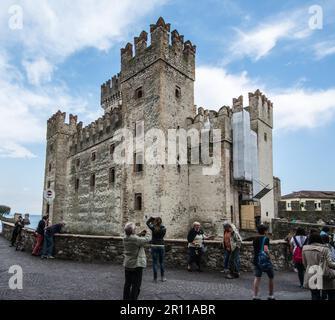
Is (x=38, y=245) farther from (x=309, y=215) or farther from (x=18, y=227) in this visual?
(x=309, y=215)

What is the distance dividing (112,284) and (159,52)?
15907mm

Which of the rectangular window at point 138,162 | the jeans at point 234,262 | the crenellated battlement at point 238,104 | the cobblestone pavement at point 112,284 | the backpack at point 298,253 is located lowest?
the cobblestone pavement at point 112,284

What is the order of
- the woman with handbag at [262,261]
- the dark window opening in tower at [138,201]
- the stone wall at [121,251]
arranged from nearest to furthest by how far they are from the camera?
the woman with handbag at [262,261] → the stone wall at [121,251] → the dark window opening in tower at [138,201]

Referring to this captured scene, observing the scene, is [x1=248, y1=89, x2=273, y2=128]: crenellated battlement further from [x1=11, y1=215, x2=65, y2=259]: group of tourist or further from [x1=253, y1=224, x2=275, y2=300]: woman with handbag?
[x1=253, y1=224, x2=275, y2=300]: woman with handbag

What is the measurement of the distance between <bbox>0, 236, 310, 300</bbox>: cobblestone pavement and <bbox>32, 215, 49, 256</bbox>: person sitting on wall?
1.62 metres

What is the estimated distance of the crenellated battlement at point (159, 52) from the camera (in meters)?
20.2

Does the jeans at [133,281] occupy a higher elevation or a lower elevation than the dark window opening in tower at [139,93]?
lower

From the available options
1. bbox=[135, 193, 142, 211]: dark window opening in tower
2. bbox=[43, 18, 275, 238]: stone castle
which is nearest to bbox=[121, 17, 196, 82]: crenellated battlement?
bbox=[43, 18, 275, 238]: stone castle

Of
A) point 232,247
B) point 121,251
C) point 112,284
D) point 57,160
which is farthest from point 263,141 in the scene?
point 57,160

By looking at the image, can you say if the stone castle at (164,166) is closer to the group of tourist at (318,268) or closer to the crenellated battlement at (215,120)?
the crenellated battlement at (215,120)

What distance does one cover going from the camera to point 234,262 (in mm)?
8789

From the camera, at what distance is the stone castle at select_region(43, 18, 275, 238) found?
751 inches

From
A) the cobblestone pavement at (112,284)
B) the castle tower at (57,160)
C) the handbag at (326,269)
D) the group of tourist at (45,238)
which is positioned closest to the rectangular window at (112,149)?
the castle tower at (57,160)

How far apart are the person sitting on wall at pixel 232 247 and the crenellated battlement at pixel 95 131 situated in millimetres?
15470
